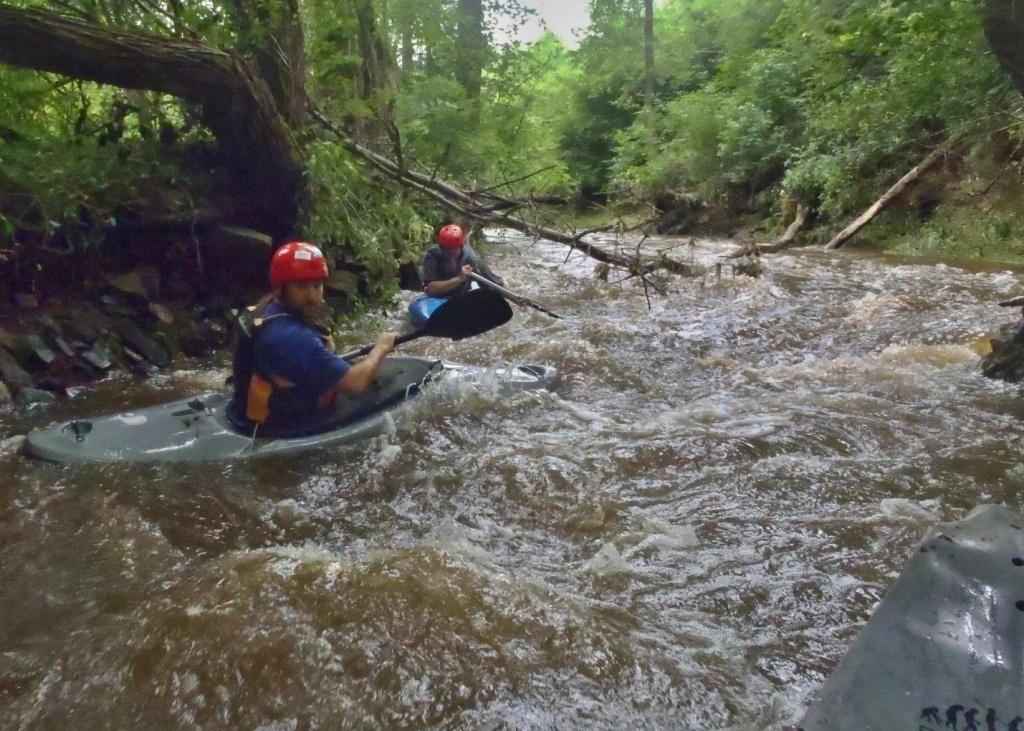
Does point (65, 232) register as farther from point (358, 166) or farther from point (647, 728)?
point (647, 728)

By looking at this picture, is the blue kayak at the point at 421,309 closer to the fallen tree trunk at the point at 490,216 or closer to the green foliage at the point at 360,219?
the fallen tree trunk at the point at 490,216

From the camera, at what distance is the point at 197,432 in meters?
3.72

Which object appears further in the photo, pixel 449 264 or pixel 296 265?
pixel 449 264

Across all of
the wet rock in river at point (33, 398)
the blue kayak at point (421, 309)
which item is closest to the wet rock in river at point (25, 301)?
the wet rock in river at point (33, 398)

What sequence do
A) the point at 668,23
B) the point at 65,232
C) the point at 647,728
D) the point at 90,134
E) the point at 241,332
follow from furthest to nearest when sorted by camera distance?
the point at 668,23, the point at 90,134, the point at 65,232, the point at 241,332, the point at 647,728

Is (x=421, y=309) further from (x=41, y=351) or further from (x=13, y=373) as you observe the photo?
(x=13, y=373)

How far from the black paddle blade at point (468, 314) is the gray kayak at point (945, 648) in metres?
2.87

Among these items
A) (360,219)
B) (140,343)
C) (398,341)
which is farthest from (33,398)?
(360,219)

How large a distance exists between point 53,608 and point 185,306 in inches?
144

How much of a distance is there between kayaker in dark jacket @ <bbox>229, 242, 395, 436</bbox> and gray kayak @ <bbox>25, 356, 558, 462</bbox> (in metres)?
0.11

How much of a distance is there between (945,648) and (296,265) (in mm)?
2913

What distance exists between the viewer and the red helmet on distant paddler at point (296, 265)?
358cm

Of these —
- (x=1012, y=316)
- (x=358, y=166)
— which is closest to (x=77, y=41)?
(x=358, y=166)

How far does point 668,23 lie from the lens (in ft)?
87.9
